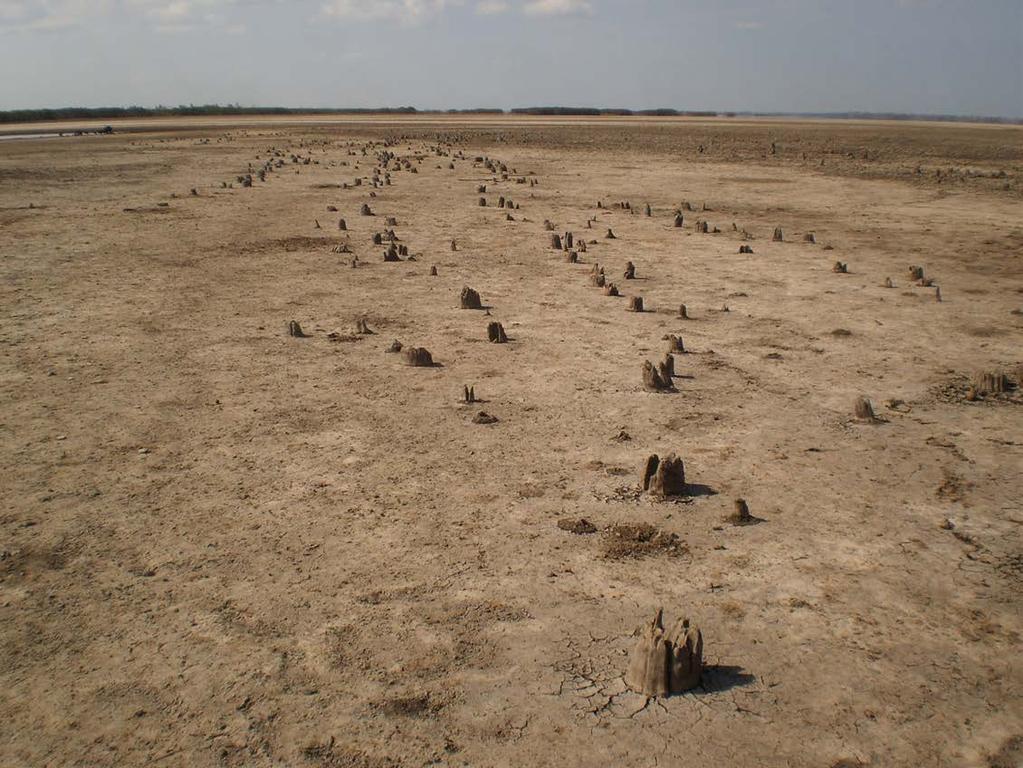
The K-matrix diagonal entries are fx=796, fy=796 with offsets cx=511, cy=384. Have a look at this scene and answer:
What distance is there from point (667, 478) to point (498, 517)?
1.29 meters

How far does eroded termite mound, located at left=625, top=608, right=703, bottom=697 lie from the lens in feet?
12.9

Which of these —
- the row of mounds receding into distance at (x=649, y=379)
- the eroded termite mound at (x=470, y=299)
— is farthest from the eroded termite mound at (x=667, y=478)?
the eroded termite mound at (x=470, y=299)

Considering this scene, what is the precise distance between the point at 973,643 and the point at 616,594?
1.94 meters

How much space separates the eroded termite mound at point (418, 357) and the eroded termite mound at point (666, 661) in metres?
5.27

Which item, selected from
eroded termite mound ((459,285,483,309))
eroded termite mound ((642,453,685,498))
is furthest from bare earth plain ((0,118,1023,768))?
eroded termite mound ((459,285,483,309))

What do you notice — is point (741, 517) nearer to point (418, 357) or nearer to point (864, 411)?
point (864, 411)

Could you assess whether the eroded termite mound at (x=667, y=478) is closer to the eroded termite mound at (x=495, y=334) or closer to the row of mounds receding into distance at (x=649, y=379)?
the row of mounds receding into distance at (x=649, y=379)

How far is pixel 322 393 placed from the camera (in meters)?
8.05

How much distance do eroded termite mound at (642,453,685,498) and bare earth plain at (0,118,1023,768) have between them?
145 millimetres

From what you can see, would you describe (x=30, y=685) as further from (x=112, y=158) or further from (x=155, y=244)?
(x=112, y=158)

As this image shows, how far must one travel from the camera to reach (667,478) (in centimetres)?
589

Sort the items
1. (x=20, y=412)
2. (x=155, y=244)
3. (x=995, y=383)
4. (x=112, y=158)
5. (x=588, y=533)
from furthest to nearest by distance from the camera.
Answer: (x=112, y=158) → (x=155, y=244) → (x=995, y=383) → (x=20, y=412) → (x=588, y=533)

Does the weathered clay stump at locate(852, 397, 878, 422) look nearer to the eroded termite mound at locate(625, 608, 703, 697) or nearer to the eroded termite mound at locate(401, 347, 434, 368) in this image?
the eroded termite mound at locate(625, 608, 703, 697)

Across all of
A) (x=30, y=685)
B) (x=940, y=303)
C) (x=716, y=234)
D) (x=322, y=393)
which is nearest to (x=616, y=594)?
(x=30, y=685)
